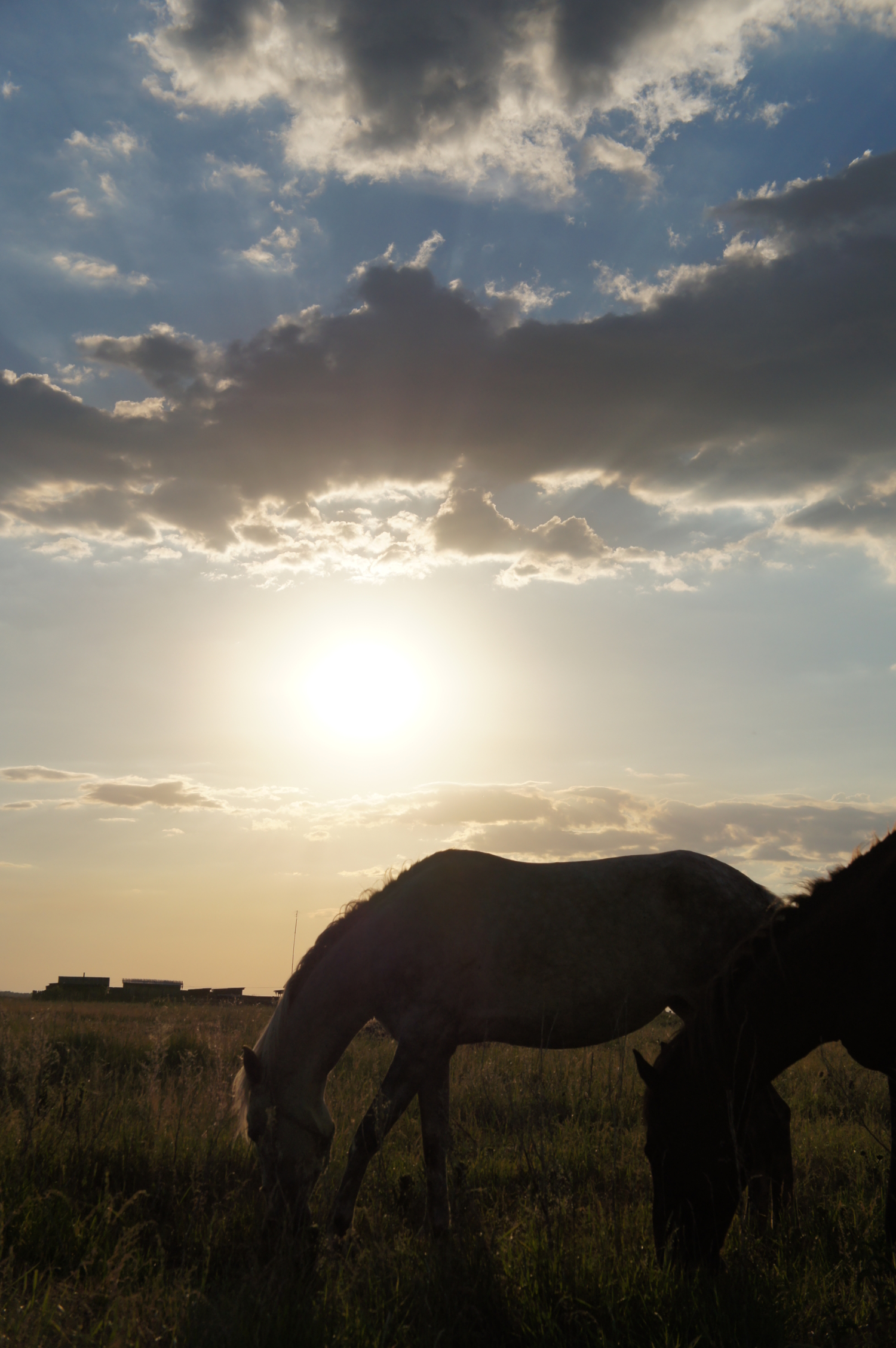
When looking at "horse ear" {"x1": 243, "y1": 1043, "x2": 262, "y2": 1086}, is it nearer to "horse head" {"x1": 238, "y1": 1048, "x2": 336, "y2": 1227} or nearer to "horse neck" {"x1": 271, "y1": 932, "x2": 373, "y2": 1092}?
"horse head" {"x1": 238, "y1": 1048, "x2": 336, "y2": 1227}

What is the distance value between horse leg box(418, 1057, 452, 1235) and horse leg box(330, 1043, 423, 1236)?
114 mm

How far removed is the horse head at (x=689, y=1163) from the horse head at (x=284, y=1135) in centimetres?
226

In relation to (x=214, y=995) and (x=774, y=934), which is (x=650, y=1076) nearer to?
(x=774, y=934)

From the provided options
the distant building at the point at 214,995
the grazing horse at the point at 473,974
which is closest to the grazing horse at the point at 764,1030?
the grazing horse at the point at 473,974

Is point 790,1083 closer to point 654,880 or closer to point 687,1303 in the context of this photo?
point 654,880

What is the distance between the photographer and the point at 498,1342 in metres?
3.70

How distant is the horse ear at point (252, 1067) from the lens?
6070 millimetres

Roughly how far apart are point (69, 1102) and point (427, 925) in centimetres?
404

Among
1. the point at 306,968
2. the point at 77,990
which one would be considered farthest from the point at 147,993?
the point at 306,968

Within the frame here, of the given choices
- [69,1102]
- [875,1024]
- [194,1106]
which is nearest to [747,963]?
[875,1024]

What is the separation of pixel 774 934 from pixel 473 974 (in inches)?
87.8

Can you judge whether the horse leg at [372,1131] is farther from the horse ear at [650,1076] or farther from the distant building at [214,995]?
the distant building at [214,995]

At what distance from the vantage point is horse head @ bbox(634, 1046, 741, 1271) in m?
4.55

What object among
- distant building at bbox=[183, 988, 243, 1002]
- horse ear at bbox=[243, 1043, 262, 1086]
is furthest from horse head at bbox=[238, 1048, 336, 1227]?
distant building at bbox=[183, 988, 243, 1002]
